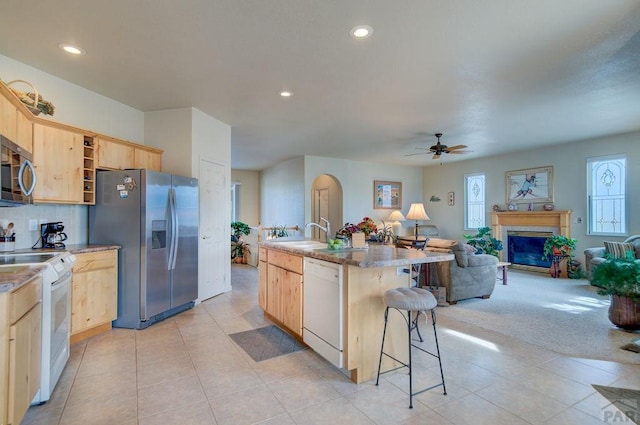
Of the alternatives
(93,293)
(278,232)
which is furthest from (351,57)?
(278,232)

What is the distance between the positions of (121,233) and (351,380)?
2834mm

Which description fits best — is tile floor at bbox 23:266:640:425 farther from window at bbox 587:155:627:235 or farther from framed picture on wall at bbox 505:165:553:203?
framed picture on wall at bbox 505:165:553:203

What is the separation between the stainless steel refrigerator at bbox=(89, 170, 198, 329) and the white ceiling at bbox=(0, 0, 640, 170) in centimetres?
113

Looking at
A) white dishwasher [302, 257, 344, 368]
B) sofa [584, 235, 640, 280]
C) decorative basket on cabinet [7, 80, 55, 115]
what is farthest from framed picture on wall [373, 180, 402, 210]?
decorative basket on cabinet [7, 80, 55, 115]

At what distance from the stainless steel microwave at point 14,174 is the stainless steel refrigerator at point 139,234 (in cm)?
85

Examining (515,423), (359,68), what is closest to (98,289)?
(359,68)

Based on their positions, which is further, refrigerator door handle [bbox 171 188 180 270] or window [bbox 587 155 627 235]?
window [bbox 587 155 627 235]

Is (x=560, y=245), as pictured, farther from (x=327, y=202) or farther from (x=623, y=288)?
(x=327, y=202)

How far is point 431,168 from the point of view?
375 inches

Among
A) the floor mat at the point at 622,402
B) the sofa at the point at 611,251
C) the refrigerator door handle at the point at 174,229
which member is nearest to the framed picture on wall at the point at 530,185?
the sofa at the point at 611,251

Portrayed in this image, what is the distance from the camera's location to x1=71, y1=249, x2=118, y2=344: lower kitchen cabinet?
3045 millimetres

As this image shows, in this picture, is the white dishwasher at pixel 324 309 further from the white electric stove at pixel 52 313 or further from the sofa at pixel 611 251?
the sofa at pixel 611 251

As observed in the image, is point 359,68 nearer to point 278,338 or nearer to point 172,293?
point 278,338

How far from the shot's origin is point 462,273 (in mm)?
4426
